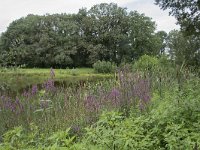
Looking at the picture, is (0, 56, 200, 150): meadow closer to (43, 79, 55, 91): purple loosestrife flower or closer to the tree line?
(43, 79, 55, 91): purple loosestrife flower

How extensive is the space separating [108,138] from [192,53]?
61.7 feet

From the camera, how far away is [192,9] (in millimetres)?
14406

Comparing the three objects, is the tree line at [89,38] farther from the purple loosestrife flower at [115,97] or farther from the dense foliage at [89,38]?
the purple loosestrife flower at [115,97]

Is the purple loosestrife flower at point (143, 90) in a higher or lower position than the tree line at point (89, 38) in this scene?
lower

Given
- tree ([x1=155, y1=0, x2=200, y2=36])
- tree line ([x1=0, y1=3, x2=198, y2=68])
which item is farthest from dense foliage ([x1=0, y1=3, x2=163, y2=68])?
tree ([x1=155, y1=0, x2=200, y2=36])

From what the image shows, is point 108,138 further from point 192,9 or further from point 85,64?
point 85,64

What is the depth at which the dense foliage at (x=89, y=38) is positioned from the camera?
244 ft

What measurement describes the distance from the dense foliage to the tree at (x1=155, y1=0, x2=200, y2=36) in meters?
57.1

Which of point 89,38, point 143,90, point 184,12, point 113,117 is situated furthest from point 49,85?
point 89,38

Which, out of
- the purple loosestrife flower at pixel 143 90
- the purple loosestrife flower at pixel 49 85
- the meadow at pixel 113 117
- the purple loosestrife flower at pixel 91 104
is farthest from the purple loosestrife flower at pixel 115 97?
the purple loosestrife flower at pixel 49 85

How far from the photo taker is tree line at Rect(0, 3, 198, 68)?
74.2 m

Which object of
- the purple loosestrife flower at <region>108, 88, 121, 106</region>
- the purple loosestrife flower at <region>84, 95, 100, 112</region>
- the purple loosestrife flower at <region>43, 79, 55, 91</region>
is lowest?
the purple loosestrife flower at <region>84, 95, 100, 112</region>

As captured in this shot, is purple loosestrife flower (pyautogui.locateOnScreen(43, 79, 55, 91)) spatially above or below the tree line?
below

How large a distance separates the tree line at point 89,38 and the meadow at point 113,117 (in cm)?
6340
